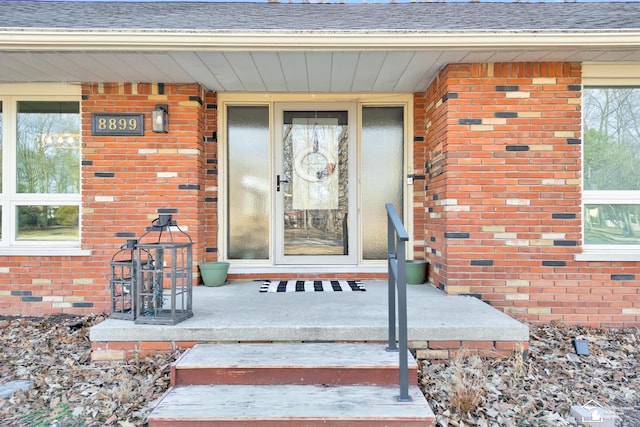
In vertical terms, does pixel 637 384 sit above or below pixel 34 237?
below

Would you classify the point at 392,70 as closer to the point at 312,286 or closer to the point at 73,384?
the point at 312,286

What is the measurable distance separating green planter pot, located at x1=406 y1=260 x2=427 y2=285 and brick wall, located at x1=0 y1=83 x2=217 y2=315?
90.6 inches

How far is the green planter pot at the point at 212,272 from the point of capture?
14.0ft

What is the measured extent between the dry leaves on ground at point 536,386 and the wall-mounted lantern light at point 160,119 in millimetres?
3314

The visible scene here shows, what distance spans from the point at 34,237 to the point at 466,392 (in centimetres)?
441

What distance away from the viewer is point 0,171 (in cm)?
434

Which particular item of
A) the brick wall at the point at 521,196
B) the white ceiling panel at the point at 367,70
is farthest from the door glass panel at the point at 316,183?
the brick wall at the point at 521,196

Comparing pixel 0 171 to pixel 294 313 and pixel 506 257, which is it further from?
pixel 506 257

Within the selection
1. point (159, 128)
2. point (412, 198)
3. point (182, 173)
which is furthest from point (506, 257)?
point (159, 128)

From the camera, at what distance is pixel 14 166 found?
4.29m

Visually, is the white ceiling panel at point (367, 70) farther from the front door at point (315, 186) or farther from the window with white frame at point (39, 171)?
the window with white frame at point (39, 171)

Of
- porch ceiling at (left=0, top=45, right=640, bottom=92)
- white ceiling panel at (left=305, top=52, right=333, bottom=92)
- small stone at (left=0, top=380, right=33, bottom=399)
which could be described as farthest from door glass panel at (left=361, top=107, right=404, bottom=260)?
small stone at (left=0, top=380, right=33, bottom=399)

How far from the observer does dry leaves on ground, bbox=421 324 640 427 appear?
2.28 metres

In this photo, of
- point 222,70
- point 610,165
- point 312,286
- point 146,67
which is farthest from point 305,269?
point 610,165
